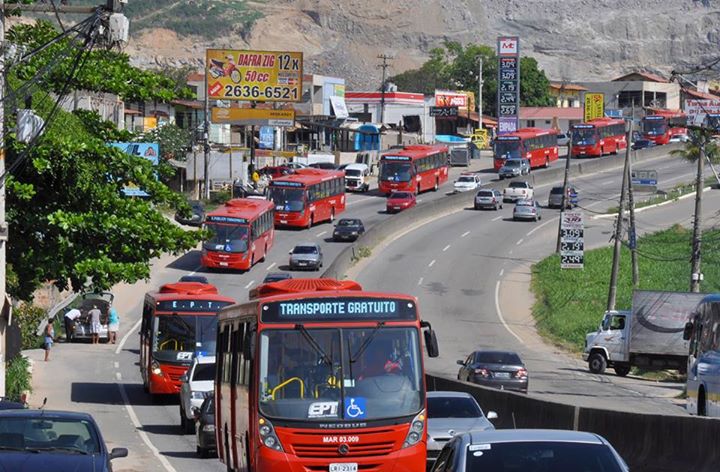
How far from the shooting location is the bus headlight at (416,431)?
17.2 meters

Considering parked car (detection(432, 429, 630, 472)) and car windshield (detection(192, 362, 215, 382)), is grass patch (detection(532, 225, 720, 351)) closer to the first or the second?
car windshield (detection(192, 362, 215, 382))

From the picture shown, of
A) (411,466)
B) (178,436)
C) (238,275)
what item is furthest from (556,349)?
(411,466)

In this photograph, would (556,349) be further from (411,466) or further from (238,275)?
(411,466)

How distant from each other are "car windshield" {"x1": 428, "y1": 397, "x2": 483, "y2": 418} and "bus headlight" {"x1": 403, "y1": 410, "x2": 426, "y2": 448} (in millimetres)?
7570

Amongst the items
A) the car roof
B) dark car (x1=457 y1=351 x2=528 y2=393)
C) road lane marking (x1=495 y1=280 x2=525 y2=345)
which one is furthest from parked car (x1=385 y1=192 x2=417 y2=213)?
the car roof

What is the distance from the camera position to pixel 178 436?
30.3 meters

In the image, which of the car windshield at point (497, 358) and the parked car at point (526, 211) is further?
the parked car at point (526, 211)

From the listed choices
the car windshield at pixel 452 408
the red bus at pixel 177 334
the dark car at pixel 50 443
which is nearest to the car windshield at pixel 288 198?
the red bus at pixel 177 334

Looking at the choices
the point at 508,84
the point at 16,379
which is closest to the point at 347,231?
the point at 16,379

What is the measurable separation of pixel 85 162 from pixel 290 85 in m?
72.1

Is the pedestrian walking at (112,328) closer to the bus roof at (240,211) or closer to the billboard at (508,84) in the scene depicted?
the bus roof at (240,211)

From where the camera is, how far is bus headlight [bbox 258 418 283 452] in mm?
16984

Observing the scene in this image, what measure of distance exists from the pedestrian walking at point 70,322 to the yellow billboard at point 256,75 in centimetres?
4408

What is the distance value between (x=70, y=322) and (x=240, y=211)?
1668 centimetres
